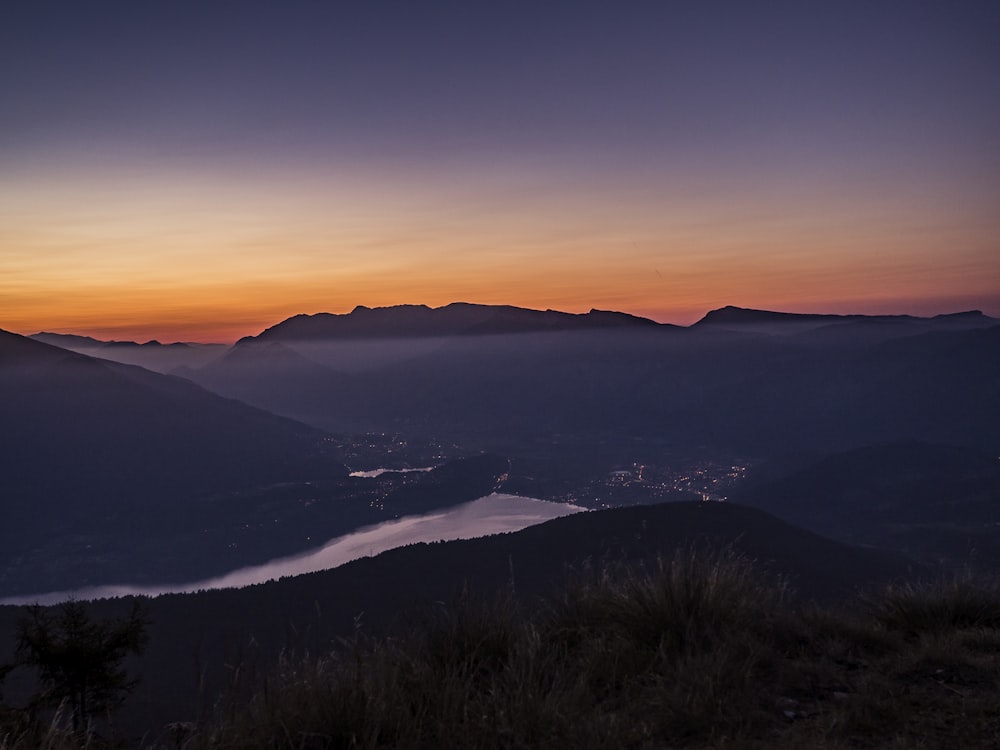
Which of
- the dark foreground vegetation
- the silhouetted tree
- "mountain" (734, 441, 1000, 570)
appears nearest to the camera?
the dark foreground vegetation

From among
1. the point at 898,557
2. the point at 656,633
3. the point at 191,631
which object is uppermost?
the point at 656,633

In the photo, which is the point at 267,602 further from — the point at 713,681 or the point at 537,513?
the point at 537,513

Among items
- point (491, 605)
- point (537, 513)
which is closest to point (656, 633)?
point (491, 605)

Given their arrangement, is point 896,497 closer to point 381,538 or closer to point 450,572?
point 381,538

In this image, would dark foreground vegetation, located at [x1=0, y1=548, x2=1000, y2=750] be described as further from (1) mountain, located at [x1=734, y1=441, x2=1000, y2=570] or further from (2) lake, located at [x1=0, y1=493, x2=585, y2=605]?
(1) mountain, located at [x1=734, y1=441, x2=1000, y2=570]

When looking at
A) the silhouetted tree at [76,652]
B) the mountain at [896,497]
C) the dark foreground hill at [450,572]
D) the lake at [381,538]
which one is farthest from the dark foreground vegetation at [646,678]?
the mountain at [896,497]

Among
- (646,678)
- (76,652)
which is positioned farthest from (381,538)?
(646,678)

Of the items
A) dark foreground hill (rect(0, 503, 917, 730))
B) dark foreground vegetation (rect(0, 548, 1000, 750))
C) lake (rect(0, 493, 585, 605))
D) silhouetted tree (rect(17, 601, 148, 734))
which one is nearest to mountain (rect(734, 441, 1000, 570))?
dark foreground hill (rect(0, 503, 917, 730))
